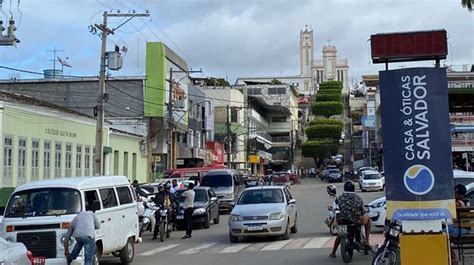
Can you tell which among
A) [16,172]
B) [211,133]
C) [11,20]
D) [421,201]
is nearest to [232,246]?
[421,201]

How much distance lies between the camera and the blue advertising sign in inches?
411

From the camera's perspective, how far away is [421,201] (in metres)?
10.5

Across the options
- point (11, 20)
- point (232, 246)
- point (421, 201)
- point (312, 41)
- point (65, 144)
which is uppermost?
point (312, 41)

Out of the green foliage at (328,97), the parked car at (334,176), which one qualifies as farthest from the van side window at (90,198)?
the green foliage at (328,97)

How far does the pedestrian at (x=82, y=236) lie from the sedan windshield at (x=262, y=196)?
29.1 feet

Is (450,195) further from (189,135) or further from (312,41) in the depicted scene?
(312,41)

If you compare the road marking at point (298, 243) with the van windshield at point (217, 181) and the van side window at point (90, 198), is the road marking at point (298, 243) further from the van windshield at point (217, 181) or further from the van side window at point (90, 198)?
the van windshield at point (217, 181)

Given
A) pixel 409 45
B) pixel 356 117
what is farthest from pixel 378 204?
pixel 356 117

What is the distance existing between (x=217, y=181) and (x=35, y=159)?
9283mm

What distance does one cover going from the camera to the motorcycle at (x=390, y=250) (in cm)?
1127

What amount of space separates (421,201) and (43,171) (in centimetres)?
2624

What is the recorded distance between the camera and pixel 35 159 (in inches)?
1276

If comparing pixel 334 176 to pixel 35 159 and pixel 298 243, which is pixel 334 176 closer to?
pixel 35 159

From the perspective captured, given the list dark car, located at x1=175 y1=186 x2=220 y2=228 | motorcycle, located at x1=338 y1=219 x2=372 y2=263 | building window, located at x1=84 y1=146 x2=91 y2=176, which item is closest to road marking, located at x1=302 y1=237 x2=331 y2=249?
motorcycle, located at x1=338 y1=219 x2=372 y2=263
